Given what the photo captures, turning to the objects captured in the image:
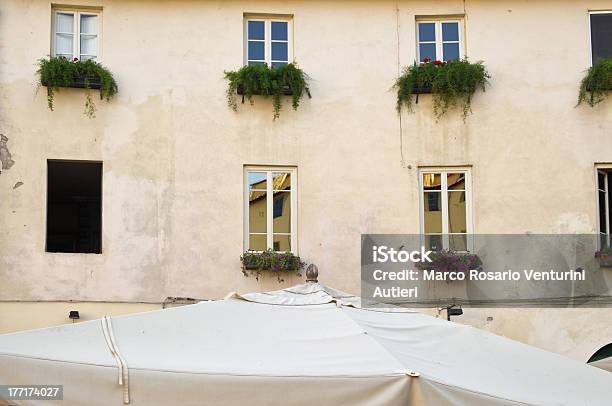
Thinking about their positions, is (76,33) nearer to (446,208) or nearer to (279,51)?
(279,51)

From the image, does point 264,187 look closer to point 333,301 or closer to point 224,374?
point 333,301

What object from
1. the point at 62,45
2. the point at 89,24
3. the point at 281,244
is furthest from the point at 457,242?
the point at 62,45

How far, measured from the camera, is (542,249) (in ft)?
45.9

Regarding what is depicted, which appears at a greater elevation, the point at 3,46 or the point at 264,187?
the point at 3,46

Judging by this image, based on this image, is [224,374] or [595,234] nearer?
[224,374]

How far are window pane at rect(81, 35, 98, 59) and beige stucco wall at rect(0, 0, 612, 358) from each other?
169 mm

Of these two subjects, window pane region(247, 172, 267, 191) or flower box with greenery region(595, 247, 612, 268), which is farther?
window pane region(247, 172, 267, 191)

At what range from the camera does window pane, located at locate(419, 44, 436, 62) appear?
14.6 m

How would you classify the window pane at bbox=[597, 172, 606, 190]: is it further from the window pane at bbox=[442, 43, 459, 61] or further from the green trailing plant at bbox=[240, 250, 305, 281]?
the green trailing plant at bbox=[240, 250, 305, 281]

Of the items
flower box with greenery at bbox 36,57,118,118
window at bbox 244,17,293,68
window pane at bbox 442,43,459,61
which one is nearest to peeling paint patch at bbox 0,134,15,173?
flower box with greenery at bbox 36,57,118,118

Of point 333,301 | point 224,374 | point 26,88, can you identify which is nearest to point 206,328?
point 224,374

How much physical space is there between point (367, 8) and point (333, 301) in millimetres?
8362

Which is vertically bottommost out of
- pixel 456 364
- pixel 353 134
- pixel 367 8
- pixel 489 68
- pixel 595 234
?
pixel 456 364

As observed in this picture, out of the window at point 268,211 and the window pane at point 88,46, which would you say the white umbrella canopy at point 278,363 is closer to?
the window at point 268,211
